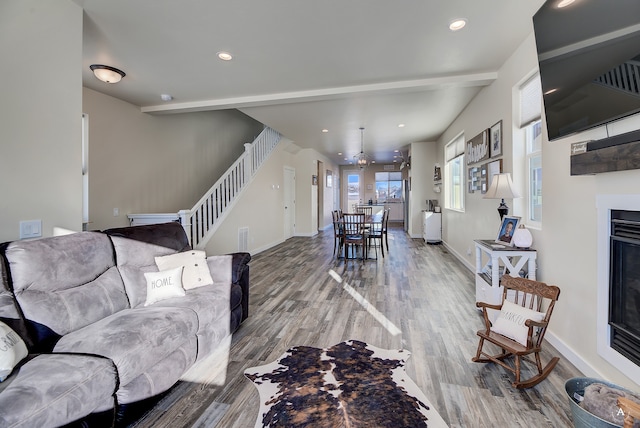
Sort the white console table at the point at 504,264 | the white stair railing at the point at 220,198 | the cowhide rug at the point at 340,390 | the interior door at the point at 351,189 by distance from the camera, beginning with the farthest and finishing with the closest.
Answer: the interior door at the point at 351,189 → the white stair railing at the point at 220,198 → the white console table at the point at 504,264 → the cowhide rug at the point at 340,390

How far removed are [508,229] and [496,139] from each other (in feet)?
4.32

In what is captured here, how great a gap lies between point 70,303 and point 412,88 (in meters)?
4.27

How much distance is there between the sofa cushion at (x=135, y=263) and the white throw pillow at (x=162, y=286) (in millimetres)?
49

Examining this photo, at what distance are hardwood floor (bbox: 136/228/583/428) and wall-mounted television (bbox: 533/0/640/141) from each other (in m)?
1.77

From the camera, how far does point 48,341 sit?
166cm

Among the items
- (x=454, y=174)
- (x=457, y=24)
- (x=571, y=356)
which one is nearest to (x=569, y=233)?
(x=571, y=356)

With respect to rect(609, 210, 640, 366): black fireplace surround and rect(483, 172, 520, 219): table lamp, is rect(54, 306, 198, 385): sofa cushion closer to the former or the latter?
rect(609, 210, 640, 366): black fireplace surround

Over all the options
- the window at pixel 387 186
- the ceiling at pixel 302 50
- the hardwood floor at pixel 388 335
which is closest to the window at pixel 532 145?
the ceiling at pixel 302 50

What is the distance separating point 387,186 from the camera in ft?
45.2

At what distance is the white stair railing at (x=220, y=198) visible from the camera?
4648 millimetres

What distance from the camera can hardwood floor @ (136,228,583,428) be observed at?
1731 mm

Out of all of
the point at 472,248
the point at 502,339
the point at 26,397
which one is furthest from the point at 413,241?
the point at 26,397

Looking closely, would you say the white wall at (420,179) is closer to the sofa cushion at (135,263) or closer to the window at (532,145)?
the window at (532,145)

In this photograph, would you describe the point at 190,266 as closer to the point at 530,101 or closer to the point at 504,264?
the point at 504,264
